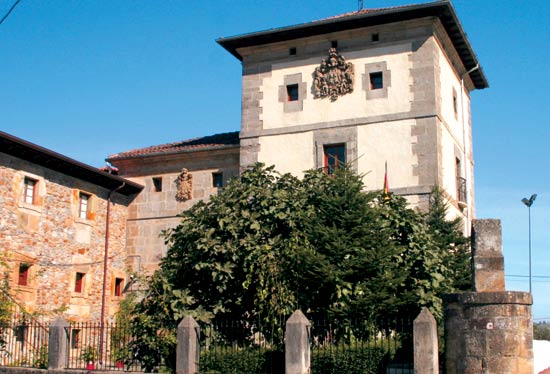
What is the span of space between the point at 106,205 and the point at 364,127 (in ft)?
31.9

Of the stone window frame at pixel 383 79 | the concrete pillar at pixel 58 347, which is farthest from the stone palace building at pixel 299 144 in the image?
the concrete pillar at pixel 58 347

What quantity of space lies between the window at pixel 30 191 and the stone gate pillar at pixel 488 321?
15689 millimetres

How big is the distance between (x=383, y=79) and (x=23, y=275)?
12525 mm

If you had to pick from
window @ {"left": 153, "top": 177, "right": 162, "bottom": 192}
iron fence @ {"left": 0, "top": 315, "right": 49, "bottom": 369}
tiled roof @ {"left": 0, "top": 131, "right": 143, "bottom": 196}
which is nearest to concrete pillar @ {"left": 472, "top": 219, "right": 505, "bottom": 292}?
iron fence @ {"left": 0, "top": 315, "right": 49, "bottom": 369}

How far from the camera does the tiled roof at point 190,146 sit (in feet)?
86.9

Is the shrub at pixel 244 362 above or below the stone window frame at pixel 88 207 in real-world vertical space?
below

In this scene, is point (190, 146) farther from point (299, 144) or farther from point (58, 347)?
point (58, 347)

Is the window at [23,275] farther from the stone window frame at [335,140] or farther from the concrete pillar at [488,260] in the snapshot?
the concrete pillar at [488,260]

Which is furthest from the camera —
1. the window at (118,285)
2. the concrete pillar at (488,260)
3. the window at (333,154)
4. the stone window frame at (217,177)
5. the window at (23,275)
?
Answer: the window at (118,285)

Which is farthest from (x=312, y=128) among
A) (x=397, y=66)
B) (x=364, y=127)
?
(x=397, y=66)

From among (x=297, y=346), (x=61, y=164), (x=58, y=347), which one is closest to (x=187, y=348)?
(x=297, y=346)

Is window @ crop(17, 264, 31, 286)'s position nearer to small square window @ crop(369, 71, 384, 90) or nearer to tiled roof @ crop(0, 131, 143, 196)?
tiled roof @ crop(0, 131, 143, 196)

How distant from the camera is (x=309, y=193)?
56.9 feet

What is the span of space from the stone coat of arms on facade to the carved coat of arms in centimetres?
579
